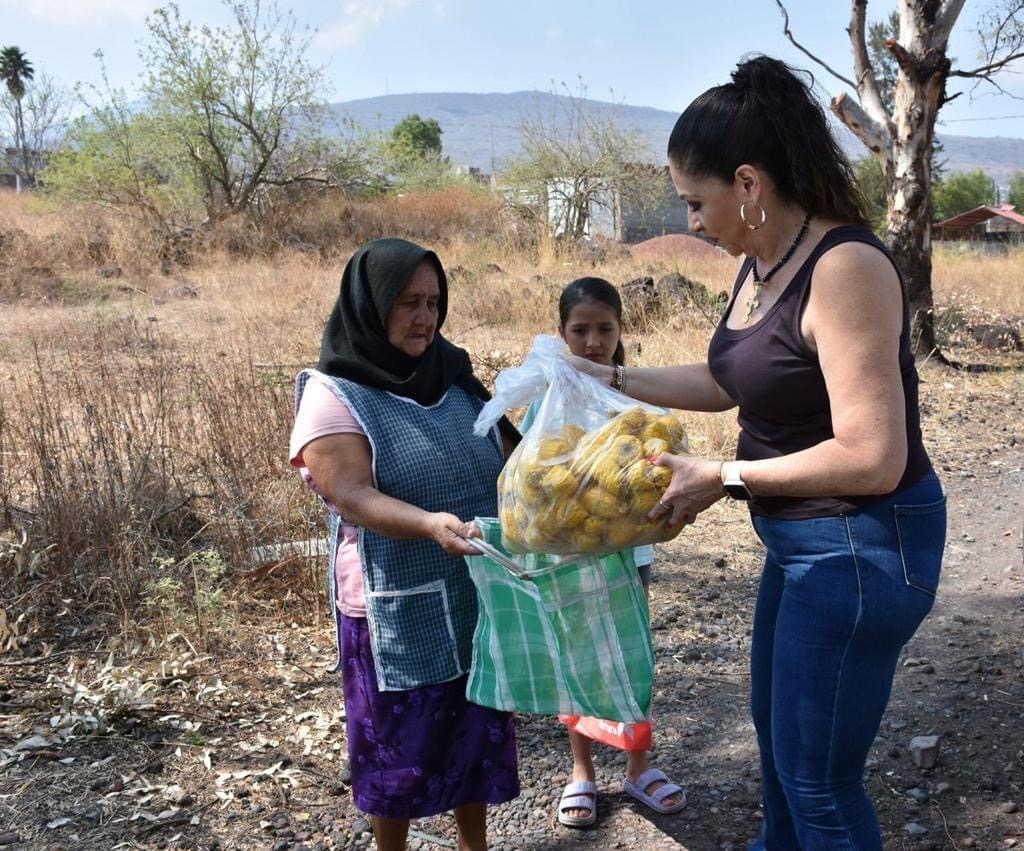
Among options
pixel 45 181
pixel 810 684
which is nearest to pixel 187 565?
pixel 810 684

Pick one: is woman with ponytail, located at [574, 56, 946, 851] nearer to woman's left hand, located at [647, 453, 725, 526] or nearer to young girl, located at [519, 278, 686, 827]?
woman's left hand, located at [647, 453, 725, 526]

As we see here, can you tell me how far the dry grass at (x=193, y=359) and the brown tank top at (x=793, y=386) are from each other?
270 cm

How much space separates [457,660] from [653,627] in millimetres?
2076

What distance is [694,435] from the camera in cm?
679

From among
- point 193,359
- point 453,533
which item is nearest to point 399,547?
point 453,533

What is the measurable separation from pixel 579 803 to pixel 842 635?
1.38m

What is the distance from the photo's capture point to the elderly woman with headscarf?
7.36ft

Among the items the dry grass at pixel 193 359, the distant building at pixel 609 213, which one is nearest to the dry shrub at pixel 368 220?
the dry grass at pixel 193 359

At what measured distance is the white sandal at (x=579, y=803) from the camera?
285 centimetres

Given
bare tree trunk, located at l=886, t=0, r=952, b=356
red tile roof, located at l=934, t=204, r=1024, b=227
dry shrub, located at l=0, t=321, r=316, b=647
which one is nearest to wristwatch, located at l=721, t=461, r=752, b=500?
dry shrub, located at l=0, t=321, r=316, b=647

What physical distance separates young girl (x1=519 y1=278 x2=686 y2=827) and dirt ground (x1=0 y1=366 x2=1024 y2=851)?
6 cm

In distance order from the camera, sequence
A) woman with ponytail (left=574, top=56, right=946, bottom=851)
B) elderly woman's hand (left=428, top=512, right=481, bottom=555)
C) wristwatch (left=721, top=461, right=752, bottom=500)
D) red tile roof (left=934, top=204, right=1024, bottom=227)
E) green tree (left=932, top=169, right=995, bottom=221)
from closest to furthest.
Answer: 1. woman with ponytail (left=574, top=56, right=946, bottom=851)
2. wristwatch (left=721, top=461, right=752, bottom=500)
3. elderly woman's hand (left=428, top=512, right=481, bottom=555)
4. red tile roof (left=934, top=204, right=1024, bottom=227)
5. green tree (left=932, top=169, right=995, bottom=221)

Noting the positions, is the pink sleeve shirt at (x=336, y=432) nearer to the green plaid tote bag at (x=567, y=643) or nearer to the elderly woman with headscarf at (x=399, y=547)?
the elderly woman with headscarf at (x=399, y=547)

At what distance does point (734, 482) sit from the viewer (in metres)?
1.77
